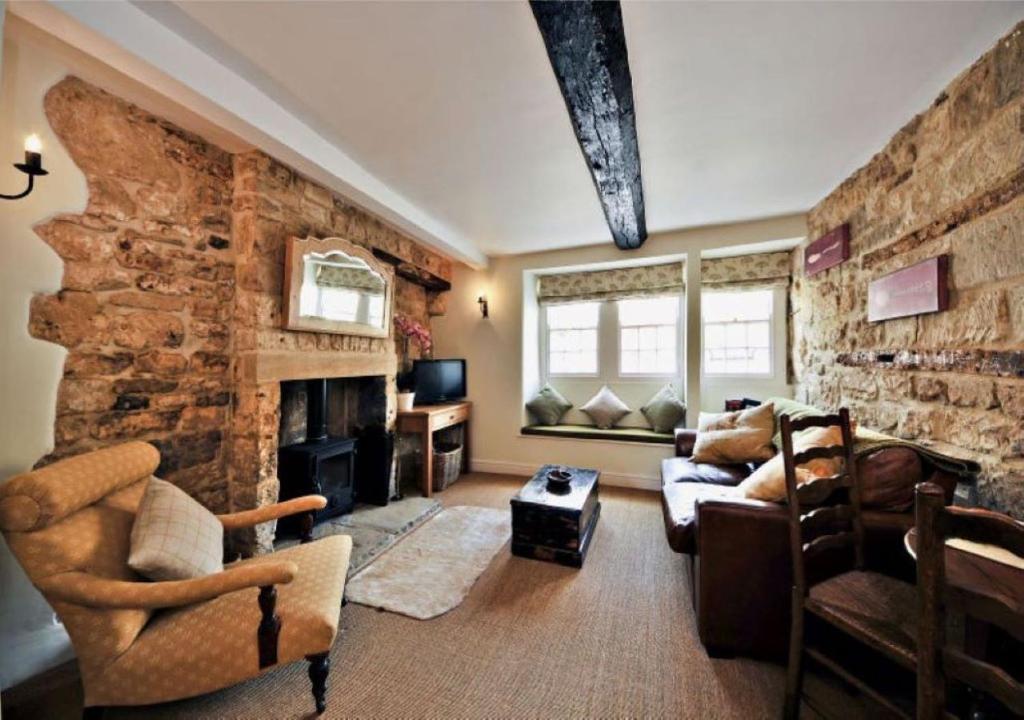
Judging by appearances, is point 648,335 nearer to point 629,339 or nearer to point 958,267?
point 629,339

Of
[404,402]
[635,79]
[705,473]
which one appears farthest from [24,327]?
[705,473]

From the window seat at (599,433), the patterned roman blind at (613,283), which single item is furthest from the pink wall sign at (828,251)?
the window seat at (599,433)

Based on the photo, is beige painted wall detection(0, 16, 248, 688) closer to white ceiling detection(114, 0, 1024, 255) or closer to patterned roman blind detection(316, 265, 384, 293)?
white ceiling detection(114, 0, 1024, 255)

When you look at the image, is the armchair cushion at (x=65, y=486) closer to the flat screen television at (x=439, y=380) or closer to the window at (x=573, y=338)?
the flat screen television at (x=439, y=380)

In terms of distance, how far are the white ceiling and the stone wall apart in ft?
2.05

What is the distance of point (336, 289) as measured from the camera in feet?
8.88

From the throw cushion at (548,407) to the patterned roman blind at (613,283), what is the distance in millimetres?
1190

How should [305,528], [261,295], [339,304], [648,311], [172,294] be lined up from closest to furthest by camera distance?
[305,528] → [172,294] → [261,295] → [339,304] → [648,311]

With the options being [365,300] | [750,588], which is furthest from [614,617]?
[365,300]

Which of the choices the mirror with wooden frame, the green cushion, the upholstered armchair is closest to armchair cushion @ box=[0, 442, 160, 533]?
the upholstered armchair

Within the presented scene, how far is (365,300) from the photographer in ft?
9.93

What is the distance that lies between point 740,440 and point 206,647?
3208mm

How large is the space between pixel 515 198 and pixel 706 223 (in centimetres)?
188

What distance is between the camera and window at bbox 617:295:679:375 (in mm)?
4223
